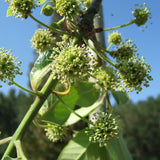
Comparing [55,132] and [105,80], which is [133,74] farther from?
[55,132]

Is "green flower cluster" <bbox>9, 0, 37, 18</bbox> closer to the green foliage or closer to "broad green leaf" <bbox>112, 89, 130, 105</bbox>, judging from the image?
the green foliage

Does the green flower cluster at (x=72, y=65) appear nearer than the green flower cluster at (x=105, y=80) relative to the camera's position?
Yes

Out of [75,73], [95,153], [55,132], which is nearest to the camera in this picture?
[75,73]

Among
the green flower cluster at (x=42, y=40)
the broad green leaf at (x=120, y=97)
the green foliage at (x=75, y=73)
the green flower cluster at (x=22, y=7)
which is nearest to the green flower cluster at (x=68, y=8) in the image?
the green foliage at (x=75, y=73)

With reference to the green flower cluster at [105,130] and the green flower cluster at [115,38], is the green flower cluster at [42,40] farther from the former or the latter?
the green flower cluster at [105,130]

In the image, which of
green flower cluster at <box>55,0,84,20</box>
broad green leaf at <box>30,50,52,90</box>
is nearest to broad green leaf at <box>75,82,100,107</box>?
broad green leaf at <box>30,50,52,90</box>

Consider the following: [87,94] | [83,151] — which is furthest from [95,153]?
[87,94]
